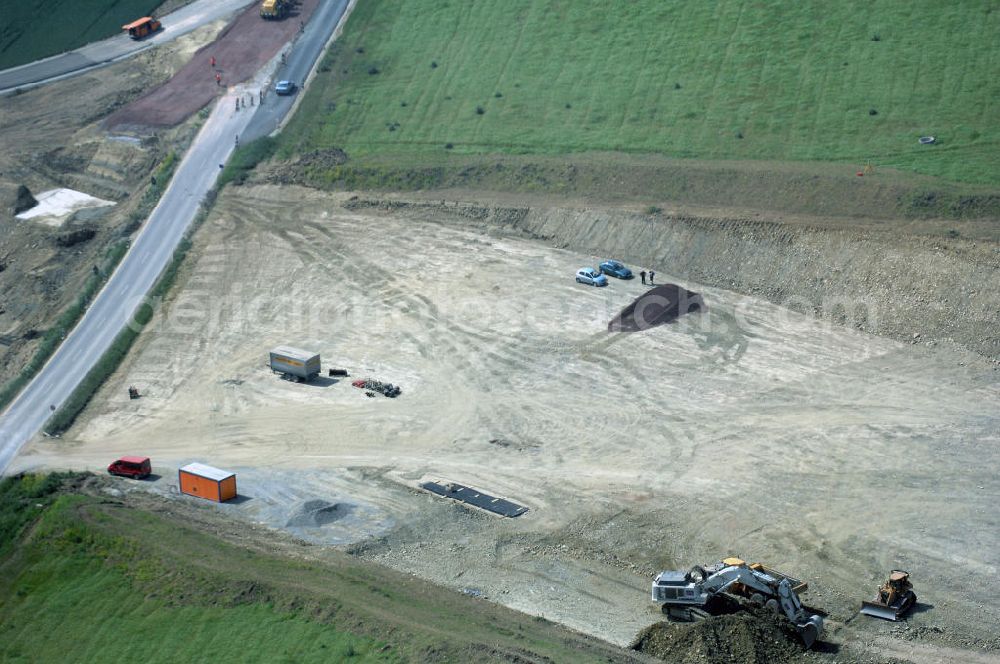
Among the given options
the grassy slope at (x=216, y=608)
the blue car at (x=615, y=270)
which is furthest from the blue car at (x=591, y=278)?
the grassy slope at (x=216, y=608)

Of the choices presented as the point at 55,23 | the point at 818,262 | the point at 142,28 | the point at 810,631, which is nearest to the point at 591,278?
the point at 818,262

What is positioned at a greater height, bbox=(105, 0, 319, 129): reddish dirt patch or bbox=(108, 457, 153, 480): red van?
Answer: bbox=(105, 0, 319, 129): reddish dirt patch

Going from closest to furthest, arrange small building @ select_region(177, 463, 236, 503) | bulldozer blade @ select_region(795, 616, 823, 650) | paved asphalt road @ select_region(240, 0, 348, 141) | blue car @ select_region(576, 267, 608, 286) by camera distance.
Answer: bulldozer blade @ select_region(795, 616, 823, 650) < small building @ select_region(177, 463, 236, 503) < blue car @ select_region(576, 267, 608, 286) < paved asphalt road @ select_region(240, 0, 348, 141)

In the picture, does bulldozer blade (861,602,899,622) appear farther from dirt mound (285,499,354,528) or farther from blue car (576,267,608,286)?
blue car (576,267,608,286)

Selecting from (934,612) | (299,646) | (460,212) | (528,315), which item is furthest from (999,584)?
(460,212)

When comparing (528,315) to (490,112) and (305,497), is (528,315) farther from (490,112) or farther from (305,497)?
(490,112)

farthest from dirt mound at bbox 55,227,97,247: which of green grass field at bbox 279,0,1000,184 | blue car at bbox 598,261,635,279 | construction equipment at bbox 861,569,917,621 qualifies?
construction equipment at bbox 861,569,917,621

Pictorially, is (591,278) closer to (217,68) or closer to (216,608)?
(216,608)
